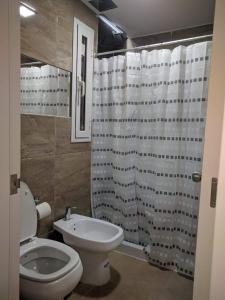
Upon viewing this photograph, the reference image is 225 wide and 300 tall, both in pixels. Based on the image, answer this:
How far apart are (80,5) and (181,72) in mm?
1081

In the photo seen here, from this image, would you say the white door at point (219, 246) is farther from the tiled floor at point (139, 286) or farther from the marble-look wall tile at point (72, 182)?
the marble-look wall tile at point (72, 182)

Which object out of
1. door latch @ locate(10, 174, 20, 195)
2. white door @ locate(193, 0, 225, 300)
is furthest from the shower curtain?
door latch @ locate(10, 174, 20, 195)

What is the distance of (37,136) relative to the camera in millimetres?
1716

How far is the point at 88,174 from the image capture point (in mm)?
2326

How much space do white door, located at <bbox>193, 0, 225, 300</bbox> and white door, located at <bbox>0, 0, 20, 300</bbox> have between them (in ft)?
2.22

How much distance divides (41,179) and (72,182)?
38 centimetres

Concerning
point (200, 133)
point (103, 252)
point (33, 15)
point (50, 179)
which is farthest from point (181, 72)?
point (103, 252)

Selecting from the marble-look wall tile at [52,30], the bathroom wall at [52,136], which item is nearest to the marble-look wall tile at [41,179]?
the bathroom wall at [52,136]

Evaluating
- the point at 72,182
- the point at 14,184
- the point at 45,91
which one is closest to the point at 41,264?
the point at 72,182

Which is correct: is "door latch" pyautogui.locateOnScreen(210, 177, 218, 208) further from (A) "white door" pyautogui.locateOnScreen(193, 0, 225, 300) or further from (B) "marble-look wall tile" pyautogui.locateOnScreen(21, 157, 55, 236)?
(B) "marble-look wall tile" pyautogui.locateOnScreen(21, 157, 55, 236)

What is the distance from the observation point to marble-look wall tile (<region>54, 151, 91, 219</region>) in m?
1.96

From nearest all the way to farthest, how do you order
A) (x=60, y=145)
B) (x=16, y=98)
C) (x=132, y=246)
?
(x=16, y=98) → (x=60, y=145) → (x=132, y=246)

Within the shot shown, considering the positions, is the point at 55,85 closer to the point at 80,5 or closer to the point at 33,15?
the point at 33,15

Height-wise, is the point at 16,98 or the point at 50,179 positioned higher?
the point at 16,98
